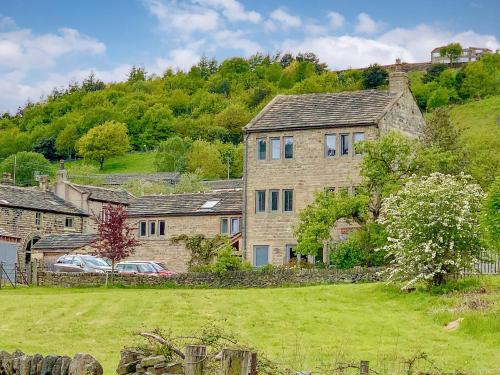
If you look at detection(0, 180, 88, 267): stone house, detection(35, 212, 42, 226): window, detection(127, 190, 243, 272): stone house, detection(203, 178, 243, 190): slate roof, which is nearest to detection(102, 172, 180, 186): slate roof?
detection(203, 178, 243, 190): slate roof

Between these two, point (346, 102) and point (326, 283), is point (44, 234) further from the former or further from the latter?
point (326, 283)

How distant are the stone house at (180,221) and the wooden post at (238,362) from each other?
5623cm

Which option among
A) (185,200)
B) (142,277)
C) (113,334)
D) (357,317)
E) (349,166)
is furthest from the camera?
(185,200)

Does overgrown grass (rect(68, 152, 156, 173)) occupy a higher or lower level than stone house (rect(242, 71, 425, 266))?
higher

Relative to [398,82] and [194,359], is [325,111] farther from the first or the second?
[194,359]

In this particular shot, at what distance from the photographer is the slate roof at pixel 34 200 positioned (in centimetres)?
8062

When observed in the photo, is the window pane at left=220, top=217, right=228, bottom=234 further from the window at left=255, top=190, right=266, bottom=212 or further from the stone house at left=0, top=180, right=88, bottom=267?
the stone house at left=0, top=180, right=88, bottom=267

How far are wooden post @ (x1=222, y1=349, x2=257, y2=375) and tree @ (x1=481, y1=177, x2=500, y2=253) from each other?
2480cm

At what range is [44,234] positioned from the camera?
82250 mm

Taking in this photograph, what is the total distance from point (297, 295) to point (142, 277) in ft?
54.1

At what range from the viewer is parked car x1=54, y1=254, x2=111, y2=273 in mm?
67312

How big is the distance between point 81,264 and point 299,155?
52.1ft

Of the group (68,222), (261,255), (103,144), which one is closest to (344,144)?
(261,255)

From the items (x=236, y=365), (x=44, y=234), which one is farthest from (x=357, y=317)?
(x=44, y=234)
